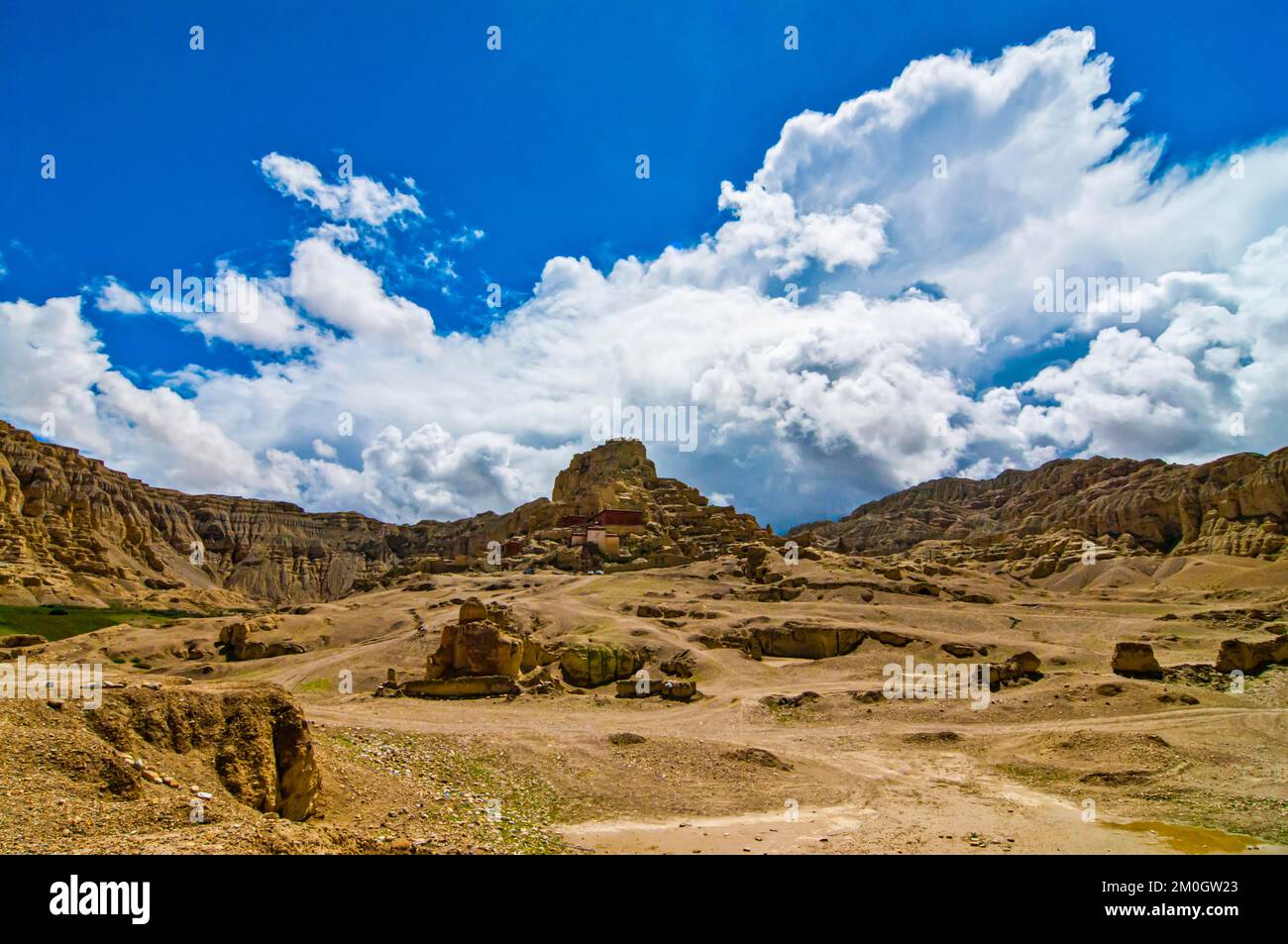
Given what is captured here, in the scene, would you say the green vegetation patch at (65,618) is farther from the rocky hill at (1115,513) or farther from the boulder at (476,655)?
the rocky hill at (1115,513)

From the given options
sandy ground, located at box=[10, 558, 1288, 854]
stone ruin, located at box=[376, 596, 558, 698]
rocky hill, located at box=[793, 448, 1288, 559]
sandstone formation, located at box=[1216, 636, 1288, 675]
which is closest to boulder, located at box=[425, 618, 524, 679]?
stone ruin, located at box=[376, 596, 558, 698]

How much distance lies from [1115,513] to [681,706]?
113060 mm

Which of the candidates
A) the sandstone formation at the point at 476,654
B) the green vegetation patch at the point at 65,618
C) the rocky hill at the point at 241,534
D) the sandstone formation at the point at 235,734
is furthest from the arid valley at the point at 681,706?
the rocky hill at the point at 241,534

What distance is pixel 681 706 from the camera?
1401 inches

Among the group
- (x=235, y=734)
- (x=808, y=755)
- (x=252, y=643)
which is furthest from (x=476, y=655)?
(x=252, y=643)

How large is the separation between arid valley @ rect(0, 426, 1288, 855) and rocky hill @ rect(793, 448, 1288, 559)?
1.04 m

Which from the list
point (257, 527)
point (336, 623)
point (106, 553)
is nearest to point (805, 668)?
point (336, 623)

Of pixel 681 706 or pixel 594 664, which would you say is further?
pixel 594 664

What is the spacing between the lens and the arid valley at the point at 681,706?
516 inches

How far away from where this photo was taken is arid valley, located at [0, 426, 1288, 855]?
1312 centimetres

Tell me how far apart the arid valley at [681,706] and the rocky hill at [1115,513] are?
41.1 inches

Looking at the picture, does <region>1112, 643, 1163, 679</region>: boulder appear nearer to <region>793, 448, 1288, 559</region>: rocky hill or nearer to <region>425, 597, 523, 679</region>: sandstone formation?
<region>425, 597, 523, 679</region>: sandstone formation

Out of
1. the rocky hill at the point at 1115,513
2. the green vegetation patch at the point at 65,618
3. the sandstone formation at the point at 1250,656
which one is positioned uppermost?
the rocky hill at the point at 1115,513

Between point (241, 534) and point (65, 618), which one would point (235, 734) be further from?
point (241, 534)
